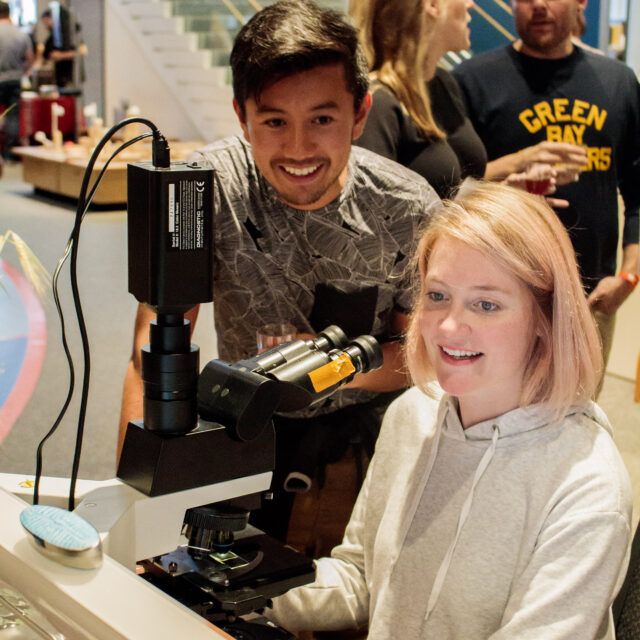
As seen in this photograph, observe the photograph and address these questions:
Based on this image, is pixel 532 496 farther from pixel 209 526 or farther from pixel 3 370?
pixel 3 370

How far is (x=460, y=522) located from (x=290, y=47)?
30.9 inches

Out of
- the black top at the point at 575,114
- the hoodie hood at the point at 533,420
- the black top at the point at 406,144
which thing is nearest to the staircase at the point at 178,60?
the black top at the point at 575,114

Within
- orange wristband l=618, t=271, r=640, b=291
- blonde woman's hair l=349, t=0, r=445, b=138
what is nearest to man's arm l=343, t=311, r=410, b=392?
blonde woman's hair l=349, t=0, r=445, b=138

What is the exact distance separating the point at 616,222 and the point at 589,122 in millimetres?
303

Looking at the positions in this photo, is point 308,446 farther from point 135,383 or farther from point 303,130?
point 303,130

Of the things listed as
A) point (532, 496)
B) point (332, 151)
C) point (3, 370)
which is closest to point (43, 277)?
point (3, 370)

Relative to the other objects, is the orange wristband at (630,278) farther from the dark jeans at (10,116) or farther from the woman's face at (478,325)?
the dark jeans at (10,116)

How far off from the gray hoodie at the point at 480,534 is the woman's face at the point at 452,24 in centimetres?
115

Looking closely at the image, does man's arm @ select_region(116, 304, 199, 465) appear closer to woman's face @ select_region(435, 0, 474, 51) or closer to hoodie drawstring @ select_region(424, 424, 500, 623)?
hoodie drawstring @ select_region(424, 424, 500, 623)

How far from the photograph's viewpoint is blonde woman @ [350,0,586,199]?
2.02 metres

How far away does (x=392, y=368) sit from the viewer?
1677 millimetres

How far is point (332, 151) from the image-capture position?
151 cm

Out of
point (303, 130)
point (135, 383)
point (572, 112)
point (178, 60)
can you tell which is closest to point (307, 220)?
point (303, 130)

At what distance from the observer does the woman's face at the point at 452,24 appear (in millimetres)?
2205
